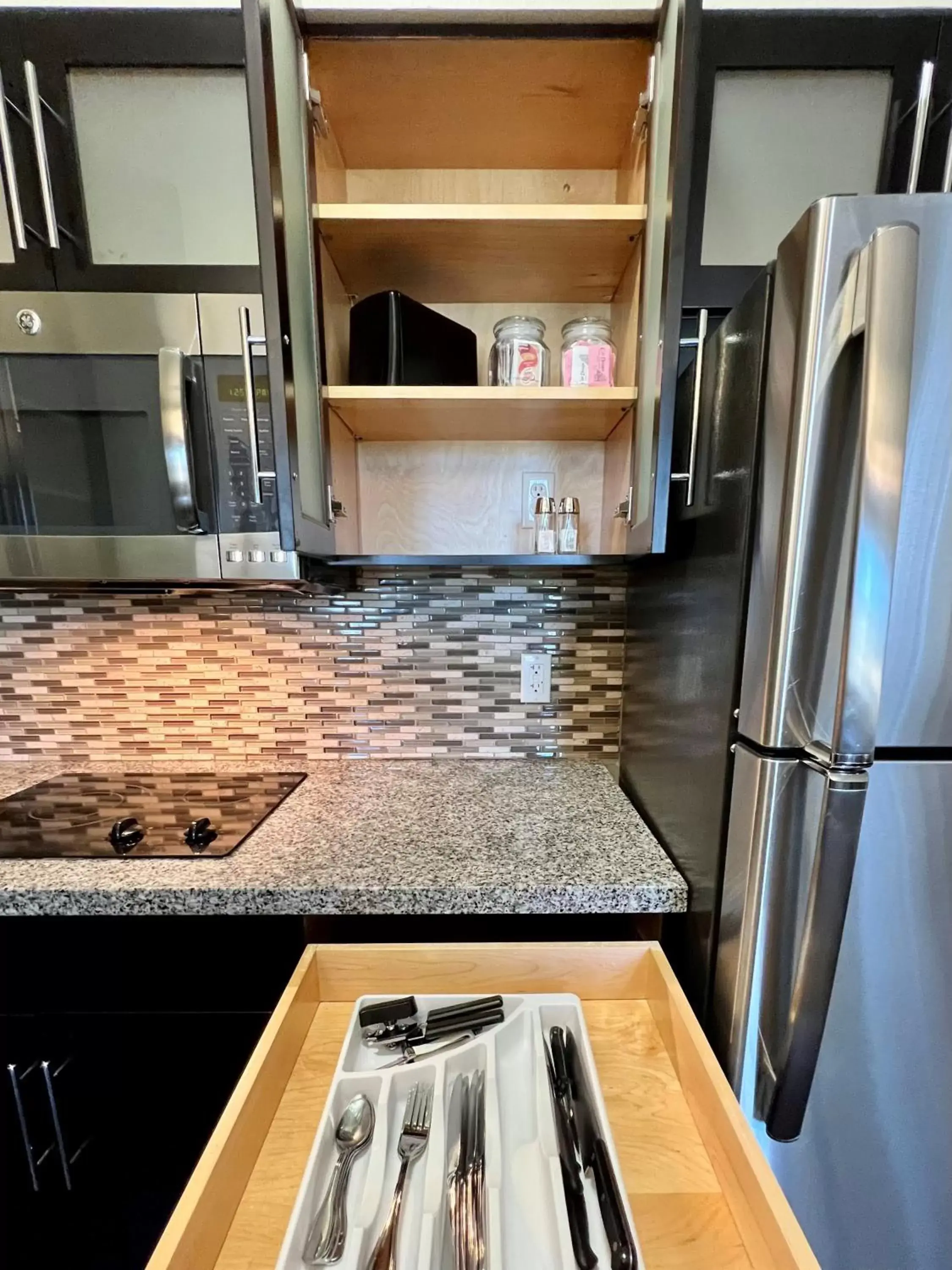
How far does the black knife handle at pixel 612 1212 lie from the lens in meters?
0.45

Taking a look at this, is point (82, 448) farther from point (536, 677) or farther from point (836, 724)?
point (836, 724)

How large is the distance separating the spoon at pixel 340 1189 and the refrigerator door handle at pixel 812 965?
485 mm

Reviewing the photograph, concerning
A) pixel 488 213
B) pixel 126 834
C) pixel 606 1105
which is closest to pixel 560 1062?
pixel 606 1105

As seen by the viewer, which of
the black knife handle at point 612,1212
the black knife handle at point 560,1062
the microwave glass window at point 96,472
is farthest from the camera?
the microwave glass window at point 96,472

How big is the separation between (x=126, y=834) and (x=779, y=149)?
162 cm

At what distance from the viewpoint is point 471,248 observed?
0.93 metres

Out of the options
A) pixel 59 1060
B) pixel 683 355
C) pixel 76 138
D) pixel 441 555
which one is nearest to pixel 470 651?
pixel 441 555

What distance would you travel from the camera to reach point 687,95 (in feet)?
2.24

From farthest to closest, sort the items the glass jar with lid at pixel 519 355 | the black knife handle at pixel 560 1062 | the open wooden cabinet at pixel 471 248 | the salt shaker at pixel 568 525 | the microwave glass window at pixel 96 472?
1. the salt shaker at pixel 568 525
2. the glass jar with lid at pixel 519 355
3. the microwave glass window at pixel 96 472
4. the open wooden cabinet at pixel 471 248
5. the black knife handle at pixel 560 1062

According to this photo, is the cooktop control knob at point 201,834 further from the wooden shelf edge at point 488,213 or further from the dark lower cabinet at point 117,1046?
the wooden shelf edge at point 488,213

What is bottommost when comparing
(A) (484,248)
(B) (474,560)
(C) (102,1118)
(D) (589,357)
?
(C) (102,1118)

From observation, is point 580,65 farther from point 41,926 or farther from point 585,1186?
point 41,926

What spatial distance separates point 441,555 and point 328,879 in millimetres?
602

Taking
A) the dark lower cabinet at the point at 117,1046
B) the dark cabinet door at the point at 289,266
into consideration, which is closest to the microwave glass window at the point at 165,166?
the dark cabinet door at the point at 289,266
